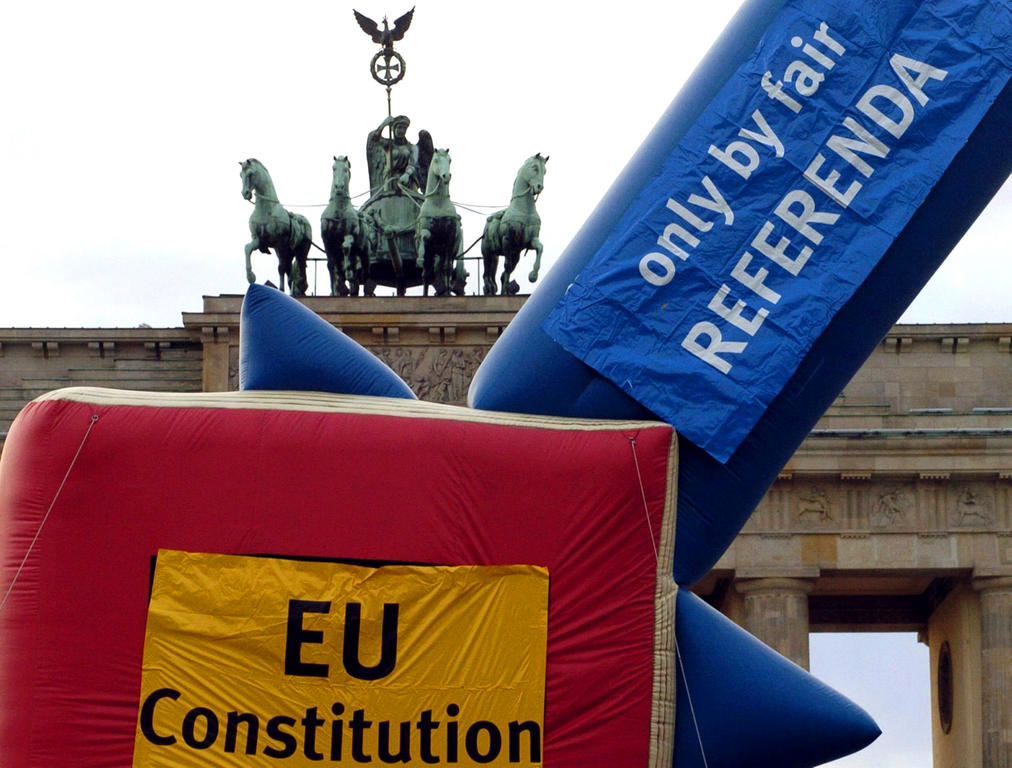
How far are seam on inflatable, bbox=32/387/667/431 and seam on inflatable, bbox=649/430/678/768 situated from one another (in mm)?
434

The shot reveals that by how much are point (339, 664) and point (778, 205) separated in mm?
3579

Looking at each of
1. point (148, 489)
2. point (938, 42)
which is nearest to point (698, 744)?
point (148, 489)

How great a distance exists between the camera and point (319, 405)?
12281 mm

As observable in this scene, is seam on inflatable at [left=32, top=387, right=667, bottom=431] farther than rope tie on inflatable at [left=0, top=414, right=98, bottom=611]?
Yes

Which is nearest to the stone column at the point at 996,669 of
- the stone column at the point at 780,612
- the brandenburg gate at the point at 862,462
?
the brandenburg gate at the point at 862,462

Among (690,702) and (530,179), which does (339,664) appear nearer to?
(690,702)

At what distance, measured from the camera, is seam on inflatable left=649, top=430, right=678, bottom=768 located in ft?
A: 38.8

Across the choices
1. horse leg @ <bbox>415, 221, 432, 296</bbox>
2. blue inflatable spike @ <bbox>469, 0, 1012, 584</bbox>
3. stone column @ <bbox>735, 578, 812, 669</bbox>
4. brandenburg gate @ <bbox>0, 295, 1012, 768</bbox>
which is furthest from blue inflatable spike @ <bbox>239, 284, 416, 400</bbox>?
horse leg @ <bbox>415, 221, 432, 296</bbox>

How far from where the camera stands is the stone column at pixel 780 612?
4006 centimetres

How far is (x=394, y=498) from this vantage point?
1199cm

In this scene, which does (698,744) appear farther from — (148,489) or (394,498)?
(148,489)

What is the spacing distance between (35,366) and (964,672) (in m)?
18.8

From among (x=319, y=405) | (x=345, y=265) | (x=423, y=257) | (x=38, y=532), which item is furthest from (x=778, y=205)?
(x=345, y=265)

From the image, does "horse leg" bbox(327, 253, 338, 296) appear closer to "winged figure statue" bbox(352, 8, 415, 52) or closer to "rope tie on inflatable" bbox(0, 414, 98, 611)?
"winged figure statue" bbox(352, 8, 415, 52)
